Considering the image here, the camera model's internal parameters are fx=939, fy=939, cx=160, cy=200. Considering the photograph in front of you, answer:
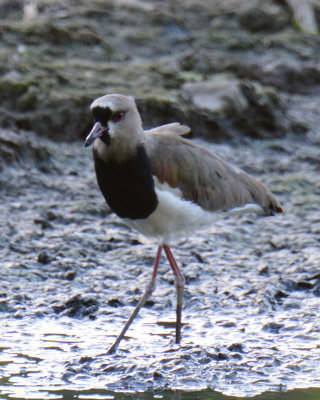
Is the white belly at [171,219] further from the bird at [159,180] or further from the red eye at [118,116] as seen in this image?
the red eye at [118,116]

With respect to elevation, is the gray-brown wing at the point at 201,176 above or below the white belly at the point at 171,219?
above

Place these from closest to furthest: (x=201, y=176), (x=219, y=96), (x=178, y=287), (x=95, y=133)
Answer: (x=95, y=133) → (x=201, y=176) → (x=178, y=287) → (x=219, y=96)

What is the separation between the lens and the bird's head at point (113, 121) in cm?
516

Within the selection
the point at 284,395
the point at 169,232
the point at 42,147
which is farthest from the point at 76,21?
the point at 284,395

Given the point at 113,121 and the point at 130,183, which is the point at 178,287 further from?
the point at 113,121

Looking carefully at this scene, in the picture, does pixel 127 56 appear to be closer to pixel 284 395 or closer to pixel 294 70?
pixel 294 70

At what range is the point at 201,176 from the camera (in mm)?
5789

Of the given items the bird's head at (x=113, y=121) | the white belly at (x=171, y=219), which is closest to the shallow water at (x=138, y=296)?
the white belly at (x=171, y=219)

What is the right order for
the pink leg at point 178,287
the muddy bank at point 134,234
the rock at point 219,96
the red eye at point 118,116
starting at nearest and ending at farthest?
the red eye at point 118,116 → the muddy bank at point 134,234 → the pink leg at point 178,287 → the rock at point 219,96

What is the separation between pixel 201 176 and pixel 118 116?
817mm

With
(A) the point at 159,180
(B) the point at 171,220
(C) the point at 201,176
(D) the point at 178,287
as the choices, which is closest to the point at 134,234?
(D) the point at 178,287

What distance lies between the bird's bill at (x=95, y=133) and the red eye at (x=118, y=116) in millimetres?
71

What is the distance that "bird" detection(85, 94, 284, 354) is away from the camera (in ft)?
17.1

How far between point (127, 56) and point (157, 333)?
6.05 metres
